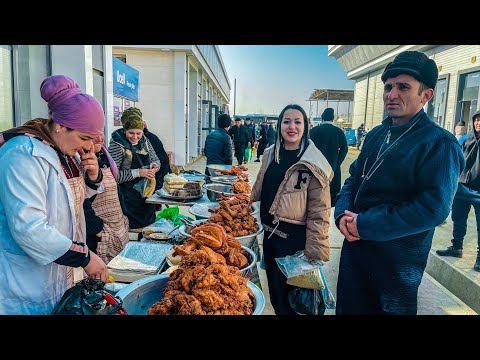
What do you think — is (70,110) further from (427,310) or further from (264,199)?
(427,310)

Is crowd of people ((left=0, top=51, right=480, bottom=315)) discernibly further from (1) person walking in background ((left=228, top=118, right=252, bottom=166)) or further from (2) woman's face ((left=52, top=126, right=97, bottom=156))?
(1) person walking in background ((left=228, top=118, right=252, bottom=166))

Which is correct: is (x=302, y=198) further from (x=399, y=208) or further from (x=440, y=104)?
(x=440, y=104)

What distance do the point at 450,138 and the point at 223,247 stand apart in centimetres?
143

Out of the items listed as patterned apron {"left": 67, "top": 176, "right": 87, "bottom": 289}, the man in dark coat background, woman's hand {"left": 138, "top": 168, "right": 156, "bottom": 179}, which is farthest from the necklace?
the man in dark coat background

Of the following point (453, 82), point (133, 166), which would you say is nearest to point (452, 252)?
point (133, 166)

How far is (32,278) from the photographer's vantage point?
5.37ft

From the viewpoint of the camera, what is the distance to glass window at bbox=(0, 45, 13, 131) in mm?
4010

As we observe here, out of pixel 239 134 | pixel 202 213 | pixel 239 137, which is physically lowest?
pixel 202 213

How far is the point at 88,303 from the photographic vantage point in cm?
142

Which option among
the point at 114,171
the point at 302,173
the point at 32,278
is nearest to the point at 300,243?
the point at 302,173

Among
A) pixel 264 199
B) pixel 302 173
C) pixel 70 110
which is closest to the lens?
pixel 70 110

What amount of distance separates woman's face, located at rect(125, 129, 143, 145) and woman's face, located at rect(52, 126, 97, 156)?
2298 millimetres

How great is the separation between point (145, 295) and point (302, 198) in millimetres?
1473

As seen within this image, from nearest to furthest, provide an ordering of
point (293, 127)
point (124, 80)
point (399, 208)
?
point (399, 208) < point (293, 127) < point (124, 80)
